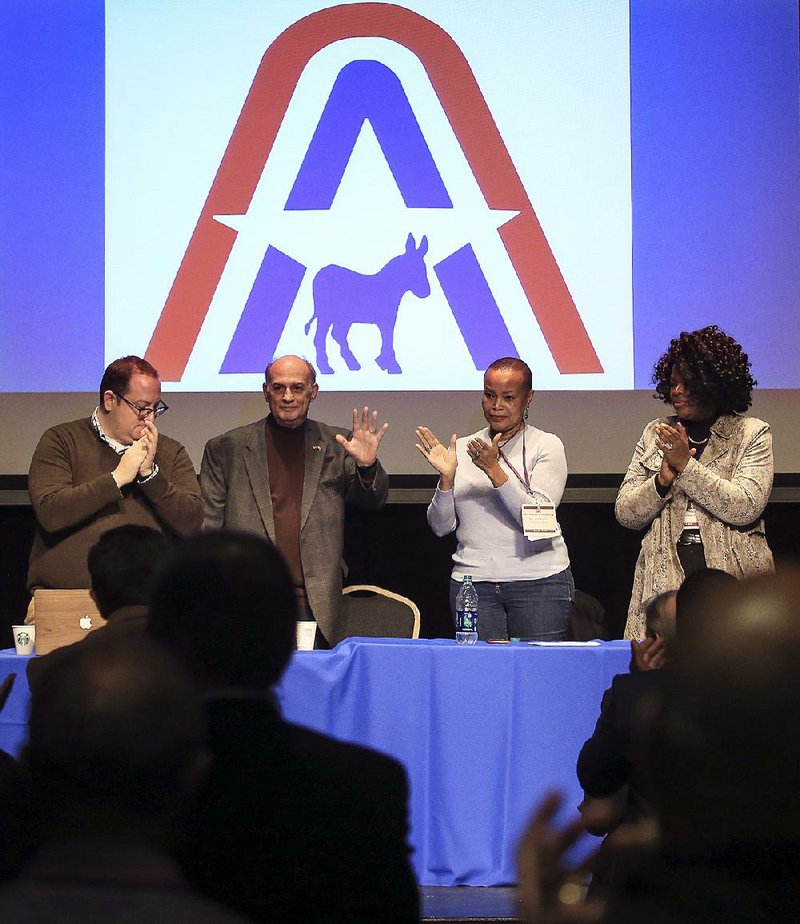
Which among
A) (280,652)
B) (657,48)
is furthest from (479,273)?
(280,652)

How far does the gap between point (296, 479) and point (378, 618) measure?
511 millimetres

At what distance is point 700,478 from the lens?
3.53 meters

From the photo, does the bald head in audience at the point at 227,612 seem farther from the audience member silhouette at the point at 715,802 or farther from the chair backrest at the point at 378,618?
the chair backrest at the point at 378,618

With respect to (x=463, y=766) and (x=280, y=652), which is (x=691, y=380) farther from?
(x=280, y=652)

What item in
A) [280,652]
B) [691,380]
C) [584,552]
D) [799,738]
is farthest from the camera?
[584,552]

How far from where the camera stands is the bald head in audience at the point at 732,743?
862 mm

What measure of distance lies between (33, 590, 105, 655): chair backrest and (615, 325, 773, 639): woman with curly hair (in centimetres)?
158

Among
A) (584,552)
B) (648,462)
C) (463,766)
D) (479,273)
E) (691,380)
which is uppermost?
(479,273)

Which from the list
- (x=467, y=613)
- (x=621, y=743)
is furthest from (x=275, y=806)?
(x=467, y=613)

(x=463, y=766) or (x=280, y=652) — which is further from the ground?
(x=280, y=652)

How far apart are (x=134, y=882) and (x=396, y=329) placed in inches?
153

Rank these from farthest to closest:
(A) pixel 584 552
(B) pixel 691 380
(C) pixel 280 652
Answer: (A) pixel 584 552
(B) pixel 691 380
(C) pixel 280 652

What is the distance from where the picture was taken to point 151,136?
189 inches

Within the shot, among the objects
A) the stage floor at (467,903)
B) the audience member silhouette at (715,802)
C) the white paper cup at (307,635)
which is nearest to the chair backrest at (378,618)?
the white paper cup at (307,635)
